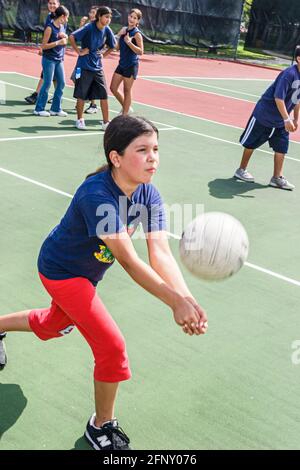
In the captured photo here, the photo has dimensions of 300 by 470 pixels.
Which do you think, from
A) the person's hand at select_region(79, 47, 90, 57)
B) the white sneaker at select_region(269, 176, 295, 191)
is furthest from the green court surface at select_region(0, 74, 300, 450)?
the person's hand at select_region(79, 47, 90, 57)

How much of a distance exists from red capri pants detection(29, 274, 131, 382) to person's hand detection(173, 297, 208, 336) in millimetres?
528

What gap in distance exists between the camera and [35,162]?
31.0 ft

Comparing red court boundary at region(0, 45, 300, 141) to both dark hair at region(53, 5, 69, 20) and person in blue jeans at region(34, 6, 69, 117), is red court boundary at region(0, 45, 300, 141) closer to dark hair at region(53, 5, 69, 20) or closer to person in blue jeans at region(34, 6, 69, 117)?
person in blue jeans at region(34, 6, 69, 117)

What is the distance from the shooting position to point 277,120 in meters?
9.43

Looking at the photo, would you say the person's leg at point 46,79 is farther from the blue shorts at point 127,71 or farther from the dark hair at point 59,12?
the blue shorts at point 127,71

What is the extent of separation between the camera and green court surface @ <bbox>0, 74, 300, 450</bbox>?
390 cm

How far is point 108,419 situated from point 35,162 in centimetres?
639

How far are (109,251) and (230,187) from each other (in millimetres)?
6140

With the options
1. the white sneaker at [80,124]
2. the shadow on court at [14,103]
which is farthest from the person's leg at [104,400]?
the shadow on court at [14,103]

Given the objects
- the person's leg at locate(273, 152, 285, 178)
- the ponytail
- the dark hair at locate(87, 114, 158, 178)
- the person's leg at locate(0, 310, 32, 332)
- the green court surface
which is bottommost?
the green court surface

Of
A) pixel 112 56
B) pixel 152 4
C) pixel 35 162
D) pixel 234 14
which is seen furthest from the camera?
pixel 234 14

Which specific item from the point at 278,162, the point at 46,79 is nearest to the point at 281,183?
the point at 278,162
